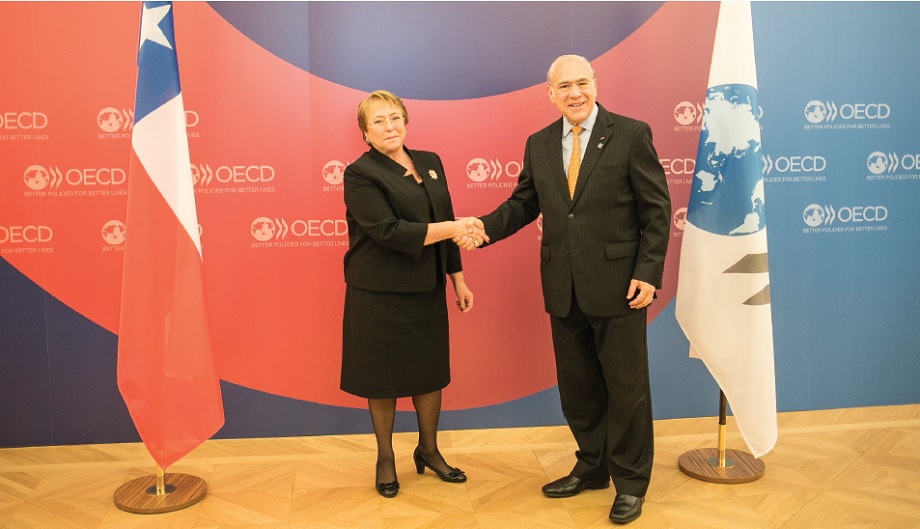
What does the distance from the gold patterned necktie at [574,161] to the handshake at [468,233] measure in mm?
460

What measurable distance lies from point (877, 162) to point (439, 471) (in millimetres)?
2865

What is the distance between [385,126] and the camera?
3453 millimetres

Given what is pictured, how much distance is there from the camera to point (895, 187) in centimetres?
446

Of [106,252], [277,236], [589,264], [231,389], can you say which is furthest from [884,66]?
[106,252]

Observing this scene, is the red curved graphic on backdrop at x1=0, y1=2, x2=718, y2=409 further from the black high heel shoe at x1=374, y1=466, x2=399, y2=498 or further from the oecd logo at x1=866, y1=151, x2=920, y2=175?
the oecd logo at x1=866, y1=151, x2=920, y2=175

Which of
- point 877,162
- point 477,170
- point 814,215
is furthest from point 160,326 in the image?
point 877,162

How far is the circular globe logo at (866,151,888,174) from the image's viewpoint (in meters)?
4.43

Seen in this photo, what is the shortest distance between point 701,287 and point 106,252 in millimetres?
2854

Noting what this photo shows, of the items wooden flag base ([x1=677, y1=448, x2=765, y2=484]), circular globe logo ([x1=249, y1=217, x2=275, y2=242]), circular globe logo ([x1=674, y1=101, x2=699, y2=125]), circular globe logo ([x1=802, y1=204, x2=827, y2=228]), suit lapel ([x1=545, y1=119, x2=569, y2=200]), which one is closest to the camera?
suit lapel ([x1=545, y1=119, x2=569, y2=200])

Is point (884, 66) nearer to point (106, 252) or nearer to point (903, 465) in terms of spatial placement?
point (903, 465)

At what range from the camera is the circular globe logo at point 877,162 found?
443 cm

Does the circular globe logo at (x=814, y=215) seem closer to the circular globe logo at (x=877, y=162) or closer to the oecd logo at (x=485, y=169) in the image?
the circular globe logo at (x=877, y=162)

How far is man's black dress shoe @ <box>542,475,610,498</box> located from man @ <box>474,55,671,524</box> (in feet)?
0.76

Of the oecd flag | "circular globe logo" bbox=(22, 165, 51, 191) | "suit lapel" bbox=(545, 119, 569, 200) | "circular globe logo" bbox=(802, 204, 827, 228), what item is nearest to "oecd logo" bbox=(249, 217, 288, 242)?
"circular globe logo" bbox=(22, 165, 51, 191)
